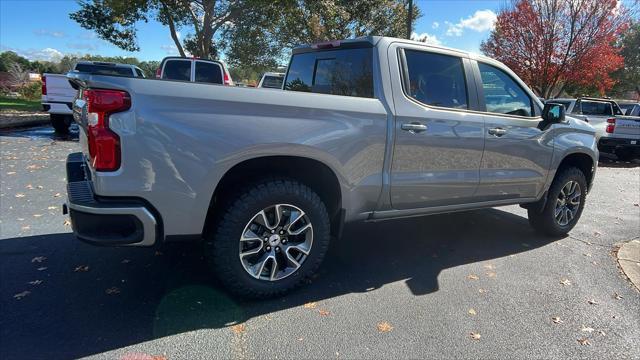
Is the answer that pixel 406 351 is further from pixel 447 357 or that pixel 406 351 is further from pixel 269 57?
pixel 269 57

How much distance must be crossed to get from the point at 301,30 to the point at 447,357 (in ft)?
69.7

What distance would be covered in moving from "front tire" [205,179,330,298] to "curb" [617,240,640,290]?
120 inches

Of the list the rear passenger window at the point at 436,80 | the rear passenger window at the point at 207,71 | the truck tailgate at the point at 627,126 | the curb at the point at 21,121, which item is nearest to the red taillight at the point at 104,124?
the rear passenger window at the point at 436,80

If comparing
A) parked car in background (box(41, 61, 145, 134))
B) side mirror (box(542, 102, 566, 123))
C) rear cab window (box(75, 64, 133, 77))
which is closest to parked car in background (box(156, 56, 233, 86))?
parked car in background (box(41, 61, 145, 134))

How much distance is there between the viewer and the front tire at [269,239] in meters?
3.17

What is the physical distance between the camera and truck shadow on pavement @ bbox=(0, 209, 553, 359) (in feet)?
9.56

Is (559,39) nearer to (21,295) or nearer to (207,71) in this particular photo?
(207,71)

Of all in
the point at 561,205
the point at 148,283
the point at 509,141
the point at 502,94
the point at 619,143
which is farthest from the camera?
the point at 619,143

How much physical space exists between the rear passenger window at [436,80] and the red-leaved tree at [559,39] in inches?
711

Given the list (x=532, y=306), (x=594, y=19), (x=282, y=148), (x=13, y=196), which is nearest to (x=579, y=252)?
(x=532, y=306)

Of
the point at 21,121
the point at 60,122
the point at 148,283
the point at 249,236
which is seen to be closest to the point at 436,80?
the point at 249,236

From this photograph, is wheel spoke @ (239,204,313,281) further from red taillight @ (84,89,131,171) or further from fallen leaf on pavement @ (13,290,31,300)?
fallen leaf on pavement @ (13,290,31,300)

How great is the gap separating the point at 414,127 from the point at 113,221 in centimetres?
235

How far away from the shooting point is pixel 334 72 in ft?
13.7
